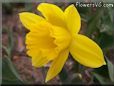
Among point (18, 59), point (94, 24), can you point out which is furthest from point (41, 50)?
point (18, 59)

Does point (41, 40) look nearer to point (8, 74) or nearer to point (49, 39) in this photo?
point (49, 39)

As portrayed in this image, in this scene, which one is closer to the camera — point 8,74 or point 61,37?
point 61,37

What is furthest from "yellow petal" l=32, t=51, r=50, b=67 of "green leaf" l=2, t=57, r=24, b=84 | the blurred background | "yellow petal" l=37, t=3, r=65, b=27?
"green leaf" l=2, t=57, r=24, b=84

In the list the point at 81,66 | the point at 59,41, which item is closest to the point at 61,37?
the point at 59,41

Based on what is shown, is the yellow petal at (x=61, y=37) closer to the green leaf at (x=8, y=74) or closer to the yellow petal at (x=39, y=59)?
the yellow petal at (x=39, y=59)

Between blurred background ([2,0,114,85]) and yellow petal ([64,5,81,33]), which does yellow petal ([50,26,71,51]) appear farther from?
blurred background ([2,0,114,85])

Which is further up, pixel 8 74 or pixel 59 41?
pixel 59 41
